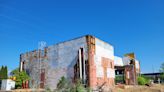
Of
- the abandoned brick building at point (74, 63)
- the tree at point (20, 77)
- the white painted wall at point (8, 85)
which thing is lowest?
the white painted wall at point (8, 85)

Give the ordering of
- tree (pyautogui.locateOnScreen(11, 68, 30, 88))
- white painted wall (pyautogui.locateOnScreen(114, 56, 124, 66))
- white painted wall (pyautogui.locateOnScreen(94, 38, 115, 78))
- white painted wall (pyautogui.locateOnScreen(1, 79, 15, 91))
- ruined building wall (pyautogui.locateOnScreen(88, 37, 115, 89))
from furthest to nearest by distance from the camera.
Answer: white painted wall (pyautogui.locateOnScreen(114, 56, 124, 66)) → white painted wall (pyautogui.locateOnScreen(1, 79, 15, 91)) → tree (pyautogui.locateOnScreen(11, 68, 30, 88)) → white painted wall (pyautogui.locateOnScreen(94, 38, 115, 78)) → ruined building wall (pyautogui.locateOnScreen(88, 37, 115, 89))

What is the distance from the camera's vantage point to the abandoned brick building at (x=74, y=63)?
22703 mm

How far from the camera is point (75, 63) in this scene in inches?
934

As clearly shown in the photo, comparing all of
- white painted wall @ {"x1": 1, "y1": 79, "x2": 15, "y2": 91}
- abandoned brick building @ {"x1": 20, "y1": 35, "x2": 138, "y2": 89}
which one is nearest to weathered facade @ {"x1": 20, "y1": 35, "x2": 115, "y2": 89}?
abandoned brick building @ {"x1": 20, "y1": 35, "x2": 138, "y2": 89}

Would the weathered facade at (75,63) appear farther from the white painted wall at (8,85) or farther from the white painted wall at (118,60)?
the white painted wall at (118,60)

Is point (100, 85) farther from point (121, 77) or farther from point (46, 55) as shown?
point (121, 77)

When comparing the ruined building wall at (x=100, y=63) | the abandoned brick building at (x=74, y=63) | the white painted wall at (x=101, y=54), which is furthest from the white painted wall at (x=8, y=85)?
the white painted wall at (x=101, y=54)

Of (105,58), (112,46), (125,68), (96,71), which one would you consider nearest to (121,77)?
(125,68)

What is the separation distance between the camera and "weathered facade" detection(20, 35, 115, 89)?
74.5 feet

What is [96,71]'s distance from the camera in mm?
23406

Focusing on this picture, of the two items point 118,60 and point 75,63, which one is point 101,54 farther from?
point 118,60

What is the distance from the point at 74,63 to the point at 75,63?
0.21 metres

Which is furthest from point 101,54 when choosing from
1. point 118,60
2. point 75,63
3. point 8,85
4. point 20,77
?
point 118,60

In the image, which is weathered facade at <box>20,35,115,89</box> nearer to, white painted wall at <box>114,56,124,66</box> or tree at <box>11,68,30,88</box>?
tree at <box>11,68,30,88</box>
